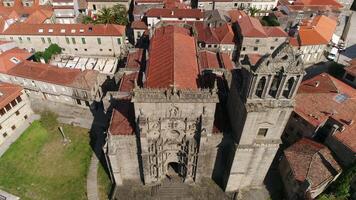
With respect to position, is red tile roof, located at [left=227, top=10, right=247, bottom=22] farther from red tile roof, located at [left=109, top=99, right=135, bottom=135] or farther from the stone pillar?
the stone pillar

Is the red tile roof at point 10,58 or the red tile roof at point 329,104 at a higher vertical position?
the red tile roof at point 329,104

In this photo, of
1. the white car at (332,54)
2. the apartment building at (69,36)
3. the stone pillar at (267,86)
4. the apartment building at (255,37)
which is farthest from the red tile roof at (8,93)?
the white car at (332,54)

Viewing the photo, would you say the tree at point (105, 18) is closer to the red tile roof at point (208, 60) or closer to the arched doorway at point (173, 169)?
the red tile roof at point (208, 60)

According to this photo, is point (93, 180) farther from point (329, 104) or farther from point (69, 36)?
point (329, 104)

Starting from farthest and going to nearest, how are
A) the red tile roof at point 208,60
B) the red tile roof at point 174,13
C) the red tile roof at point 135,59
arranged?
the red tile roof at point 174,13, the red tile roof at point 135,59, the red tile roof at point 208,60

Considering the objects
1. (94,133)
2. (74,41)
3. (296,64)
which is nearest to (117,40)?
(74,41)

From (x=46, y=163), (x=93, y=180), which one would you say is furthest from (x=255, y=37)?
(x=46, y=163)
